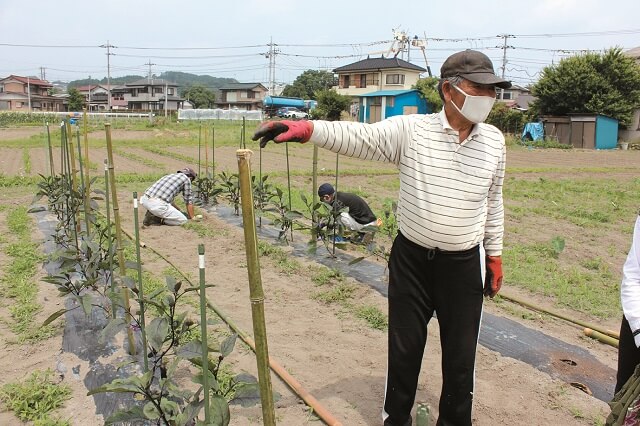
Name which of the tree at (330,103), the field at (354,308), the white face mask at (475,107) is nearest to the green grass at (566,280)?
the field at (354,308)

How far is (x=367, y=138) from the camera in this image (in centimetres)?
189

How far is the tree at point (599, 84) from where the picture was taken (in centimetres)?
2259

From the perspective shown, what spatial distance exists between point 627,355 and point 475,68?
1089 mm

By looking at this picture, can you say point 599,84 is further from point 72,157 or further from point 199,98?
point 199,98

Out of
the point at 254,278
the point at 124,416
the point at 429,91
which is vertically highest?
the point at 429,91

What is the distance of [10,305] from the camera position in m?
3.64

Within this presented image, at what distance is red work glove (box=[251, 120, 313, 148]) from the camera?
153cm

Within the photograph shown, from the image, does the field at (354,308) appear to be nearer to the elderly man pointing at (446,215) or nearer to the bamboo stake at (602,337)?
the bamboo stake at (602,337)

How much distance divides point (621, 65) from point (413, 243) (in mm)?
25001

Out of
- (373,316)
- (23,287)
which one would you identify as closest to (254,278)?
(373,316)

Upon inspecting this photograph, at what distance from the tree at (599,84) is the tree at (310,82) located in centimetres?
4372

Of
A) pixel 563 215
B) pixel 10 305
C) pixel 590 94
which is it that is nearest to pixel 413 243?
pixel 10 305

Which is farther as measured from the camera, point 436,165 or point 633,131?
point 633,131

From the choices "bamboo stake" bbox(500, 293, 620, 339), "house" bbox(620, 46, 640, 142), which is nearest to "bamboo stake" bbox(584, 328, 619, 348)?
"bamboo stake" bbox(500, 293, 620, 339)
